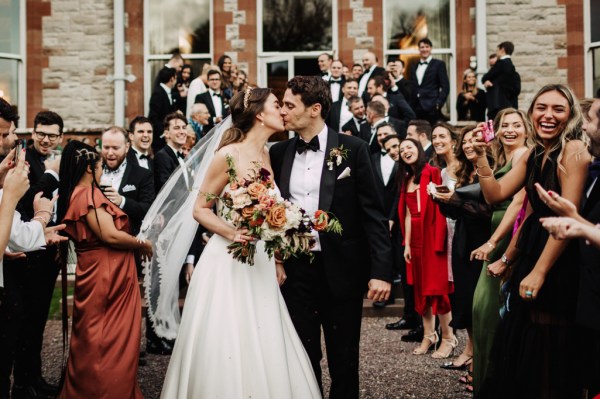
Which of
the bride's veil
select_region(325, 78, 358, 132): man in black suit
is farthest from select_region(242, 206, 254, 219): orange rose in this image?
select_region(325, 78, 358, 132): man in black suit

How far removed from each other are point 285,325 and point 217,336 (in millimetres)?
488

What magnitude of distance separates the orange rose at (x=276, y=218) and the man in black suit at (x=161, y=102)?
7.71m

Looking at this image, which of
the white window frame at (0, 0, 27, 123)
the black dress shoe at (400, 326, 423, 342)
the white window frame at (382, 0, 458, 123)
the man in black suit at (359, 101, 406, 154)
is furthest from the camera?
the white window frame at (0, 0, 27, 123)

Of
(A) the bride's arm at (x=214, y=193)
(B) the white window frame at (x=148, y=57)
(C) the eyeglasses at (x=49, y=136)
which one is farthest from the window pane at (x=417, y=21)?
(A) the bride's arm at (x=214, y=193)

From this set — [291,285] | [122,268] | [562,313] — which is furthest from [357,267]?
[122,268]

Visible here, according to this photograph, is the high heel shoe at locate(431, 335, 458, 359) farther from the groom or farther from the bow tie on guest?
the bow tie on guest

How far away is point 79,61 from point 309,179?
37.7 ft

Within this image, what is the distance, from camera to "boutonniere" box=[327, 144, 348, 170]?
182 inches

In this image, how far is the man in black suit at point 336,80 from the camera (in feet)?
40.4

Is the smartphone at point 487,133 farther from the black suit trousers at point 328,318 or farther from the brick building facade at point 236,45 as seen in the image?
the brick building facade at point 236,45

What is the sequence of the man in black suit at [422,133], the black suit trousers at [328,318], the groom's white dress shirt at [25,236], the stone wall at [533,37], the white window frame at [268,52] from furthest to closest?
1. the white window frame at [268,52]
2. the stone wall at [533,37]
3. the man in black suit at [422,133]
4. the black suit trousers at [328,318]
5. the groom's white dress shirt at [25,236]

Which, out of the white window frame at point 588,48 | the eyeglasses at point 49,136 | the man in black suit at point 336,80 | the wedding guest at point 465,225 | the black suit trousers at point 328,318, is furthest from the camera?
the white window frame at point 588,48

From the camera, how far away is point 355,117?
10992 mm

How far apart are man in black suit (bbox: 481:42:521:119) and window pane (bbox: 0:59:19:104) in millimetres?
10045
